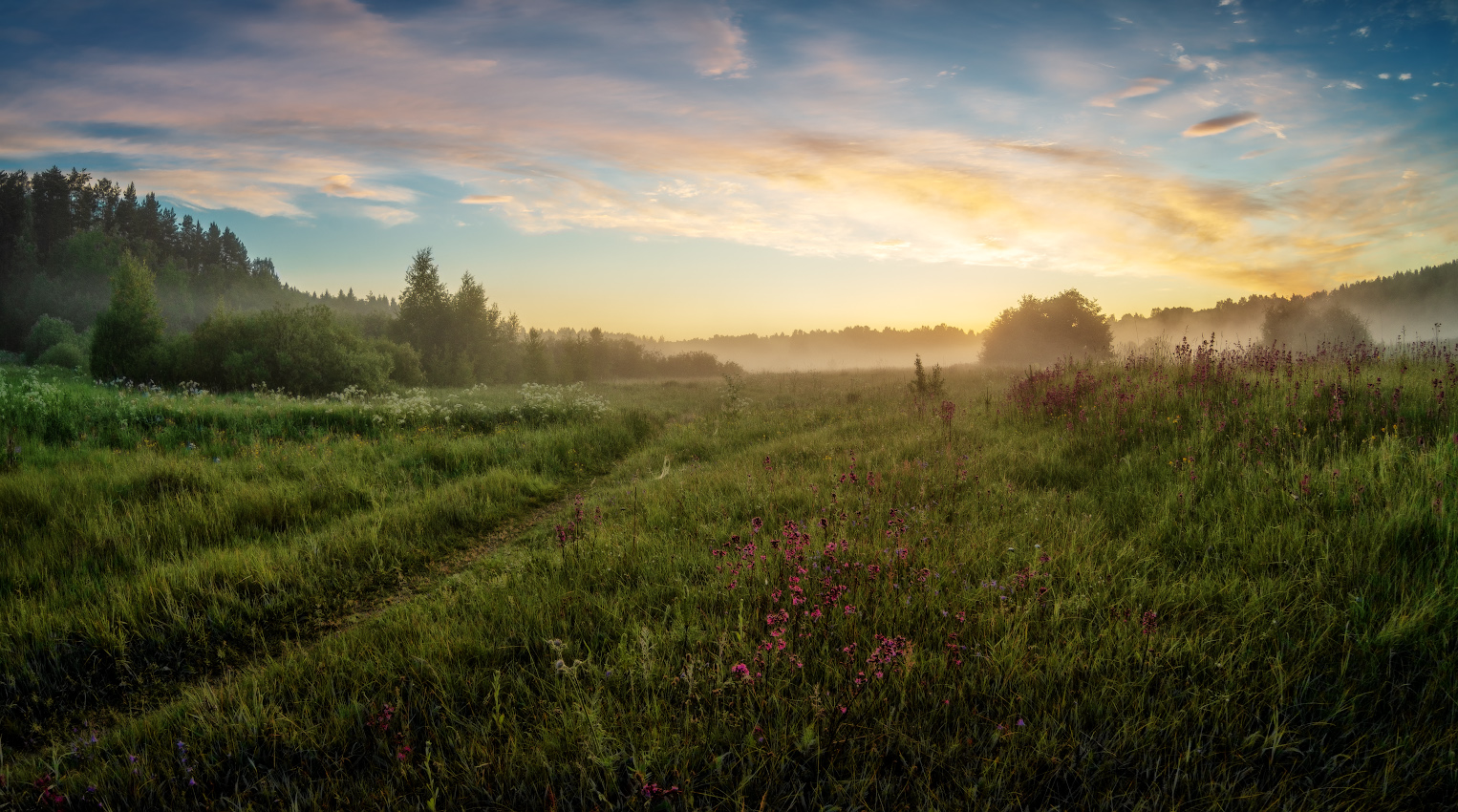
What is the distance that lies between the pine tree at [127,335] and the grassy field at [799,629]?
2355 cm

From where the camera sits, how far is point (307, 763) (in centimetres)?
253

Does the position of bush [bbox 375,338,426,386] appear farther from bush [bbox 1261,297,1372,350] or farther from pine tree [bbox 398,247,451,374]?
bush [bbox 1261,297,1372,350]

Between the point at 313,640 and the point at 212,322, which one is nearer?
the point at 313,640

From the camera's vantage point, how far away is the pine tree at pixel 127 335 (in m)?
23.9

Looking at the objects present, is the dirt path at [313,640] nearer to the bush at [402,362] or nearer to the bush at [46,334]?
the bush at [402,362]

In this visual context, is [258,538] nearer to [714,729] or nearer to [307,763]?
[307,763]

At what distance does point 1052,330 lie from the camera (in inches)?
2024

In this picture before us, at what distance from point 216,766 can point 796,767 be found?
2.69m

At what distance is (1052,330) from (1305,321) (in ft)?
93.5

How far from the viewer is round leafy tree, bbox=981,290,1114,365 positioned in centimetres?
Answer: 4984

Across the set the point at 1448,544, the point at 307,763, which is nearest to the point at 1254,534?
the point at 1448,544

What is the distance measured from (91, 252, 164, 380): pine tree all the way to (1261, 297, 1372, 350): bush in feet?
273

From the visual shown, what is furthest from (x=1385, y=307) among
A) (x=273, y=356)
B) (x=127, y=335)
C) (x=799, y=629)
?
(x=127, y=335)

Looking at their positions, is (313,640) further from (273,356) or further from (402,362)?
(402,362)
